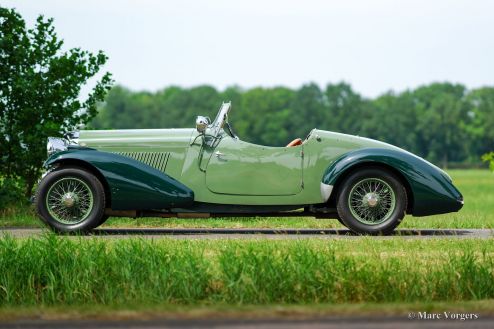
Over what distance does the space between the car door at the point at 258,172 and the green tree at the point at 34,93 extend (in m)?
4.48

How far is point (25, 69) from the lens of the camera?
14750 millimetres

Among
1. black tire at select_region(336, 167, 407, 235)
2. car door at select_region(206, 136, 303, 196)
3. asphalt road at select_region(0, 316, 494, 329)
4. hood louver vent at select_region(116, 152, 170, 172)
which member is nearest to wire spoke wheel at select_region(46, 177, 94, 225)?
hood louver vent at select_region(116, 152, 170, 172)

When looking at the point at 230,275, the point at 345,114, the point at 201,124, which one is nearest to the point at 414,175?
the point at 201,124

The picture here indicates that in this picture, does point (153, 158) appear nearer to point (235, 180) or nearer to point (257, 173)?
point (235, 180)

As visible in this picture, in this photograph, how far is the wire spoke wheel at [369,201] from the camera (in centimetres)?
1037

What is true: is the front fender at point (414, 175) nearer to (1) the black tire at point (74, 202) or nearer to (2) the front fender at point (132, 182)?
(2) the front fender at point (132, 182)

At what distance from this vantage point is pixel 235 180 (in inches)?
414

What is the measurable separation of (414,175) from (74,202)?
12.7 feet

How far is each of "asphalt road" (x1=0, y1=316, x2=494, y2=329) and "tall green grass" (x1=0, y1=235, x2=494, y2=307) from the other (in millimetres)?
1206

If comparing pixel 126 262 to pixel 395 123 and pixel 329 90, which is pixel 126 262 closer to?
pixel 395 123

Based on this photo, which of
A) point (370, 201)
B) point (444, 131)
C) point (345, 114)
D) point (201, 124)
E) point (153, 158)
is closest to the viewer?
point (370, 201)

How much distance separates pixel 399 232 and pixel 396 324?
17.4ft

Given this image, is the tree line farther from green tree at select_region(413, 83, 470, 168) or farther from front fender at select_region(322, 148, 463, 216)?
front fender at select_region(322, 148, 463, 216)

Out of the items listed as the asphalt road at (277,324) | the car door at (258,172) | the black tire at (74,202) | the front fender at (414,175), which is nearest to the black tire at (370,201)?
the front fender at (414,175)
